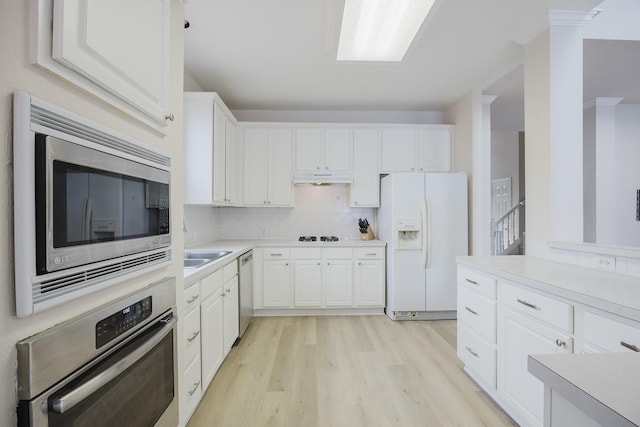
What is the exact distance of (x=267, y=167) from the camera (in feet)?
12.4

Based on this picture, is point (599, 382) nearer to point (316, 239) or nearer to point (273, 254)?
point (273, 254)

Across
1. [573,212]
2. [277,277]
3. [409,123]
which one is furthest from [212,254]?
[409,123]

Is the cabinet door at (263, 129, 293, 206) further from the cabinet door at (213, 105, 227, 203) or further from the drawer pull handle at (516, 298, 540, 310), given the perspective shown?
the drawer pull handle at (516, 298, 540, 310)

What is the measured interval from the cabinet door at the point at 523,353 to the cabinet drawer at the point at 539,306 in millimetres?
45

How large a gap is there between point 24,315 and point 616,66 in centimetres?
476

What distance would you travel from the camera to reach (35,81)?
704 mm

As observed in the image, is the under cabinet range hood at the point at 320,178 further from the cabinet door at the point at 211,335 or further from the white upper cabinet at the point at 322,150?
the cabinet door at the point at 211,335

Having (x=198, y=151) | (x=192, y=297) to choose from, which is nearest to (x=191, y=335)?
(x=192, y=297)

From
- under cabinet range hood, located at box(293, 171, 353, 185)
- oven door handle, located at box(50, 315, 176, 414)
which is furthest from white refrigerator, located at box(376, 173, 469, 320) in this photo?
oven door handle, located at box(50, 315, 176, 414)

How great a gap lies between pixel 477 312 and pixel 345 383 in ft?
3.61

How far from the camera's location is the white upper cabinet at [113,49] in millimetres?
720

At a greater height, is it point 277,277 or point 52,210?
point 52,210

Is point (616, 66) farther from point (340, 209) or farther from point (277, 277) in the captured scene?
point (277, 277)

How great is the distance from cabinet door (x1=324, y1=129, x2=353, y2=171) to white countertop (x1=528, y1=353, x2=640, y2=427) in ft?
10.9
